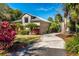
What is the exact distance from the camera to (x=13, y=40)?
8.68 ft

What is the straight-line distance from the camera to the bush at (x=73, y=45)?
2592 millimetres

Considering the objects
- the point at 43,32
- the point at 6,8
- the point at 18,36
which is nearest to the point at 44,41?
the point at 43,32

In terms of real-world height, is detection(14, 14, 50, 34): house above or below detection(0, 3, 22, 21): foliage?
below

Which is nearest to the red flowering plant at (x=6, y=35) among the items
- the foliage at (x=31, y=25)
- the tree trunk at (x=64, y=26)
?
the foliage at (x=31, y=25)

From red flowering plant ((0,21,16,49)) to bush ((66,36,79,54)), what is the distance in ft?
1.99

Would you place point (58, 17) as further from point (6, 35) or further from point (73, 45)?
point (6, 35)

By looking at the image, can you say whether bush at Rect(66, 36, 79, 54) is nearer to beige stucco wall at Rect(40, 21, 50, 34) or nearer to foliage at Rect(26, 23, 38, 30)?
beige stucco wall at Rect(40, 21, 50, 34)

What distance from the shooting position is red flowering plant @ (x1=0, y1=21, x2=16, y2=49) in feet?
8.62

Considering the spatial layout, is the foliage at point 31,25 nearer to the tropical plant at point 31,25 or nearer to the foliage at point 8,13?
the tropical plant at point 31,25

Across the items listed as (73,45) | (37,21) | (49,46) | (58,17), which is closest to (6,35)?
(37,21)

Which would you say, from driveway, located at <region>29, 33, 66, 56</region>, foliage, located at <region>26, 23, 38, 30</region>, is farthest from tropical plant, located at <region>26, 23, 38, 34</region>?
driveway, located at <region>29, 33, 66, 56</region>

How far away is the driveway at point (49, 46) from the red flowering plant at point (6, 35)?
0.25 meters

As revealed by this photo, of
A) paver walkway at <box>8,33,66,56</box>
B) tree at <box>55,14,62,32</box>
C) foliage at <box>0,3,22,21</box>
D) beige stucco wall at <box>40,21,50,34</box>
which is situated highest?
foliage at <box>0,3,22,21</box>

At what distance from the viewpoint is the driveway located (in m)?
2.61
